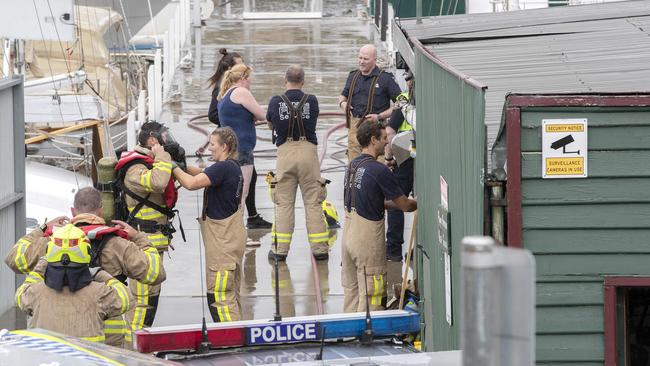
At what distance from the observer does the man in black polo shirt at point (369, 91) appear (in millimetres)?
12547

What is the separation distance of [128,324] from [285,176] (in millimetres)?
2617

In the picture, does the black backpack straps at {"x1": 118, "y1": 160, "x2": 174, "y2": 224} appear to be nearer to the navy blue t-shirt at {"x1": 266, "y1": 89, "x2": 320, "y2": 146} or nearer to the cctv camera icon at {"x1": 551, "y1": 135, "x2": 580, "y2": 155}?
the navy blue t-shirt at {"x1": 266, "y1": 89, "x2": 320, "y2": 146}

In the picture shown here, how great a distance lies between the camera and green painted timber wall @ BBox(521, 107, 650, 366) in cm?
640

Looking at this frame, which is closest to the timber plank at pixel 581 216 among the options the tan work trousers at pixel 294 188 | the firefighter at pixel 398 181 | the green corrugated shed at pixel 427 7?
the firefighter at pixel 398 181

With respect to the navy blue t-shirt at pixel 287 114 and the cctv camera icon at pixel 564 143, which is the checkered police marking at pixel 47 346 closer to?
the cctv camera icon at pixel 564 143

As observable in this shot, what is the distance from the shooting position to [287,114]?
37.8 ft

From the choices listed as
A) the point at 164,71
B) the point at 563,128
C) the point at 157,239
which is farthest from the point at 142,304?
the point at 164,71

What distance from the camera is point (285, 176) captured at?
38.7 feet

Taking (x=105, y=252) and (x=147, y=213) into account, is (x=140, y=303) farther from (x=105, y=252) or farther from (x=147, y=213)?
(x=105, y=252)

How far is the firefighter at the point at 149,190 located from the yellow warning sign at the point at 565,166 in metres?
3.75

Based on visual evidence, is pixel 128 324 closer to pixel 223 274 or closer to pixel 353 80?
pixel 223 274

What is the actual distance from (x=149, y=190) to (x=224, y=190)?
584mm

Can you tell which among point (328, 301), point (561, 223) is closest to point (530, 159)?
point (561, 223)

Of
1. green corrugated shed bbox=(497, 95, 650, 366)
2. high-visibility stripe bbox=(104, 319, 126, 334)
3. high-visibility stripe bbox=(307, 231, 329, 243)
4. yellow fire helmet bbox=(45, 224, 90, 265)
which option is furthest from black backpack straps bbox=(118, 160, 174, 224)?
green corrugated shed bbox=(497, 95, 650, 366)
